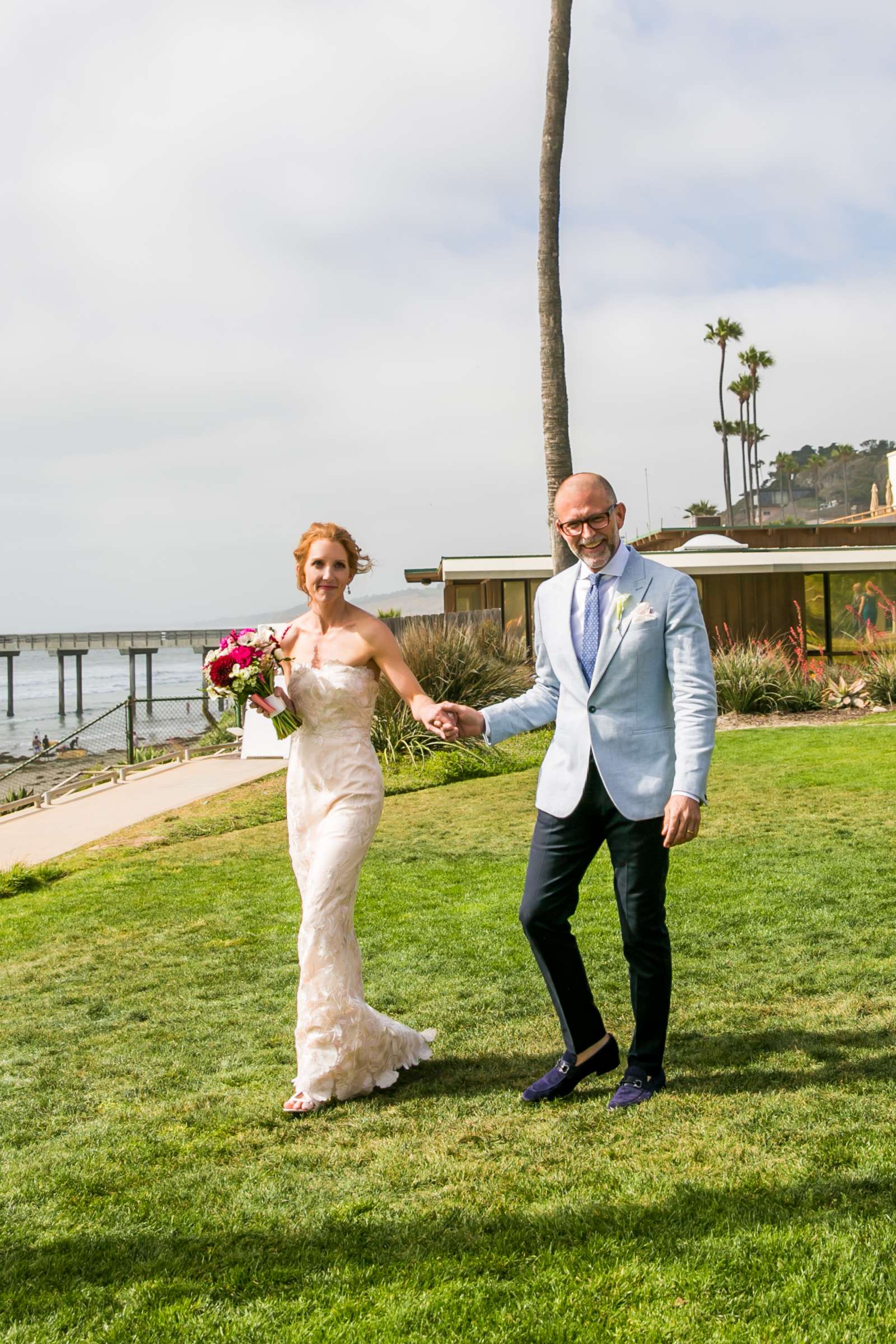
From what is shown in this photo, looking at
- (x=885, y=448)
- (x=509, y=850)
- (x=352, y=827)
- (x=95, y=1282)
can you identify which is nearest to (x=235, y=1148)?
(x=95, y=1282)

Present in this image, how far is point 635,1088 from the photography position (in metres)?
4.02

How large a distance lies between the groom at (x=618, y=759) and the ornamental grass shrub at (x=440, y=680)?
10056 millimetres

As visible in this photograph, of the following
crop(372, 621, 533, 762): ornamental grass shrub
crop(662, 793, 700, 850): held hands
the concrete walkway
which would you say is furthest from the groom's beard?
crop(372, 621, 533, 762): ornamental grass shrub

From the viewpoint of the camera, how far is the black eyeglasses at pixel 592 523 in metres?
3.94

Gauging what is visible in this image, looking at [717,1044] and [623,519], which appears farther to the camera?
[717,1044]

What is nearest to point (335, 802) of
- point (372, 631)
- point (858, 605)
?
point (372, 631)

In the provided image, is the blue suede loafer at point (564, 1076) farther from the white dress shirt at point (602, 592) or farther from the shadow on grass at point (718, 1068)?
the white dress shirt at point (602, 592)

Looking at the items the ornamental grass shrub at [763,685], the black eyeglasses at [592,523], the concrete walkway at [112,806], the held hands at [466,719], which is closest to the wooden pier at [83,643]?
the ornamental grass shrub at [763,685]

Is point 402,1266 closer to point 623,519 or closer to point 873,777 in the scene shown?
point 623,519

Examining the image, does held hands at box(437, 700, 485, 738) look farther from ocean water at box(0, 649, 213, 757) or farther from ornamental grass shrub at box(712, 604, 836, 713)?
ocean water at box(0, 649, 213, 757)

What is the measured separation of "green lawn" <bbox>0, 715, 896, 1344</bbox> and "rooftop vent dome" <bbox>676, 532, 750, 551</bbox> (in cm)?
1757

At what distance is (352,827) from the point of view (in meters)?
4.39

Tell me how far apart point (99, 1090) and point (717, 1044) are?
243 centimetres

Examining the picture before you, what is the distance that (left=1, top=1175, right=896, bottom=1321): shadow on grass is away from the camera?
2951mm
